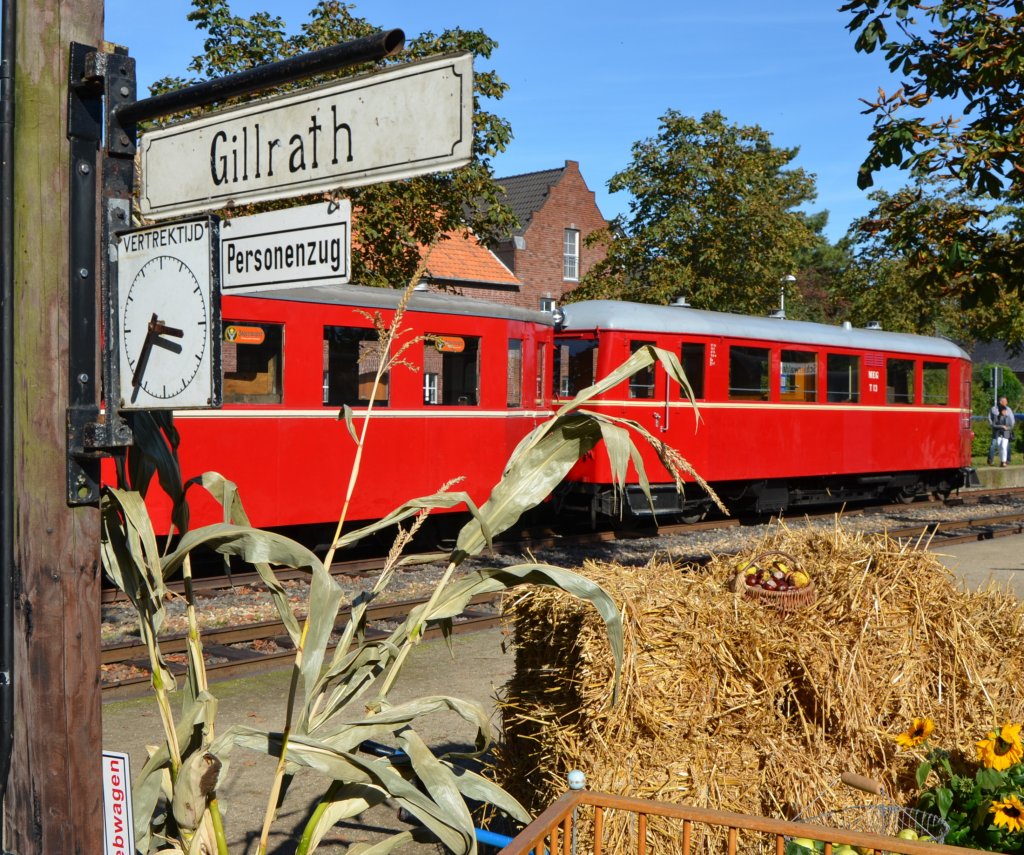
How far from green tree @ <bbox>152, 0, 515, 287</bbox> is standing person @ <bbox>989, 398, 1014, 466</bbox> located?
796 inches

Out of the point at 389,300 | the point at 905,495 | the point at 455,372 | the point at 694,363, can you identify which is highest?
the point at 389,300

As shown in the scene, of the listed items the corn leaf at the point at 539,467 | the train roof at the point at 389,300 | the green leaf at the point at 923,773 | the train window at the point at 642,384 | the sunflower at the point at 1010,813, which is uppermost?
the train roof at the point at 389,300

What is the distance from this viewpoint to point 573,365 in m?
15.7

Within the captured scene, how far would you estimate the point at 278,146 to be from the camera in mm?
2945

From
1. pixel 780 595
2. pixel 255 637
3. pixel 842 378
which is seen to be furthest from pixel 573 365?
pixel 780 595

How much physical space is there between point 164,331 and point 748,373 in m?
14.5

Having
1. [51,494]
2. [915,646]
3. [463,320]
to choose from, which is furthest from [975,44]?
[51,494]

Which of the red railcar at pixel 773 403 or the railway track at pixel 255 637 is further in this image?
the red railcar at pixel 773 403

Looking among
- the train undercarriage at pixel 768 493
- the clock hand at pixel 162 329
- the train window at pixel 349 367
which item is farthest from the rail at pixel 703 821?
the train undercarriage at pixel 768 493

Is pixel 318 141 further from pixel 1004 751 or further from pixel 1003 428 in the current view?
pixel 1003 428

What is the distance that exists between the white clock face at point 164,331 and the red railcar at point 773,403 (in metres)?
10.4

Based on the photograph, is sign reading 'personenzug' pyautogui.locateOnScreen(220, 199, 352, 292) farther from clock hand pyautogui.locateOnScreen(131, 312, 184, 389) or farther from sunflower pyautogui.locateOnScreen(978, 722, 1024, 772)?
sunflower pyautogui.locateOnScreen(978, 722, 1024, 772)

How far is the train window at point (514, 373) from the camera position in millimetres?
13859

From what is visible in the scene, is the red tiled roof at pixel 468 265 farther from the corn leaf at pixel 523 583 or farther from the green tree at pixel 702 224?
the corn leaf at pixel 523 583
